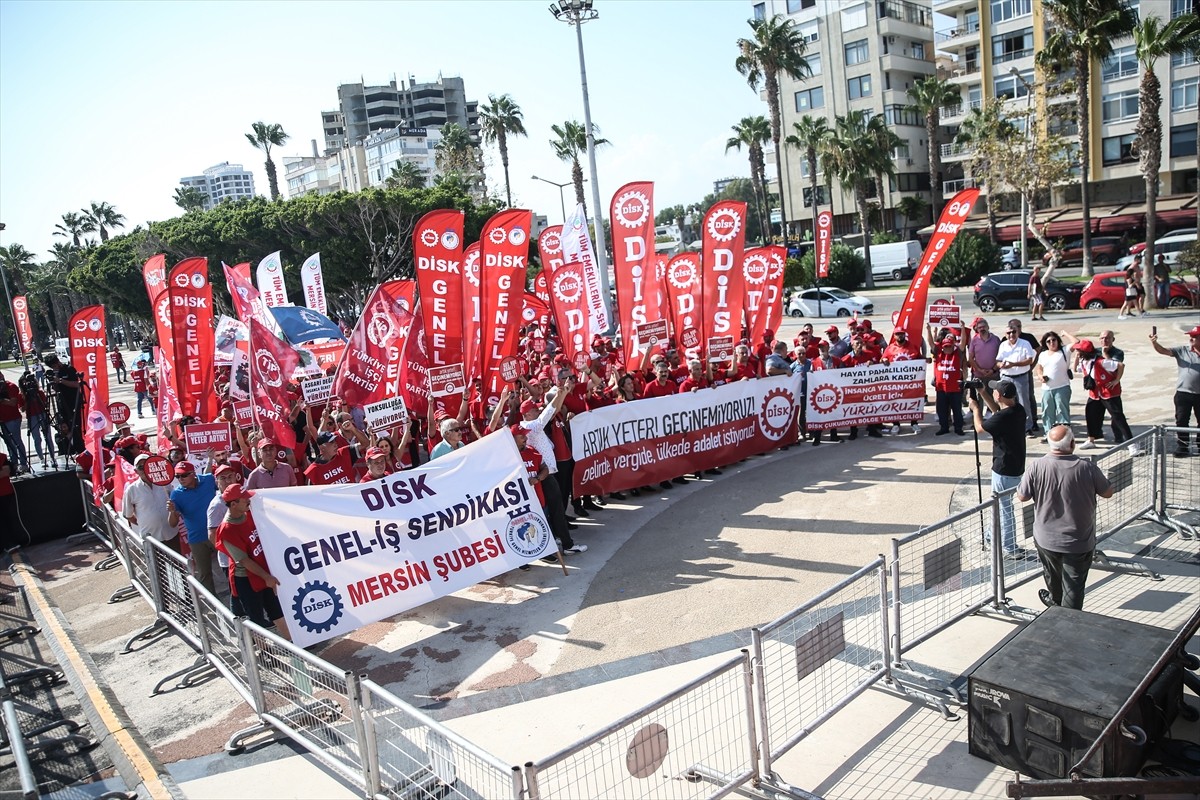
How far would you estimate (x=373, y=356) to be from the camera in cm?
1291

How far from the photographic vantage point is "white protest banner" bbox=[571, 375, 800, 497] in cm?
1192

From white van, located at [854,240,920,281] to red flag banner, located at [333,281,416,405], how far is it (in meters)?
41.2

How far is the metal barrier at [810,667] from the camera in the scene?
17.4 ft

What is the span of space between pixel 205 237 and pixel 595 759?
47.1 meters

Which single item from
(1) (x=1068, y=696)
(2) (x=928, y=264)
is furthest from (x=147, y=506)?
(2) (x=928, y=264)

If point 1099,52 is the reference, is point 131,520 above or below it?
below

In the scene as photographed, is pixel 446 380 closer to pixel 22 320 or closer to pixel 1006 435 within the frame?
pixel 1006 435

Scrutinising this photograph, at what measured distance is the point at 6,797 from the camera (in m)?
6.05

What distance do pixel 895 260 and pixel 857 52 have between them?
21.8 meters

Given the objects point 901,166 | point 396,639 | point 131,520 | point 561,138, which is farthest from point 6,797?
point 901,166

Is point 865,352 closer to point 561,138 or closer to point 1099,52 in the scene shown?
point 1099,52

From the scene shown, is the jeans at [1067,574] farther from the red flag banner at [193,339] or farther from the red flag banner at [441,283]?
the red flag banner at [193,339]

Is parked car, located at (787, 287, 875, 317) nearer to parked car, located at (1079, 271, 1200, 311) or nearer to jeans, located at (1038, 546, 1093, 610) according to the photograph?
parked car, located at (1079, 271, 1200, 311)

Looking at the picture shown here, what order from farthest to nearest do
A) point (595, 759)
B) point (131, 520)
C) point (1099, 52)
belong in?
point (1099, 52), point (131, 520), point (595, 759)
